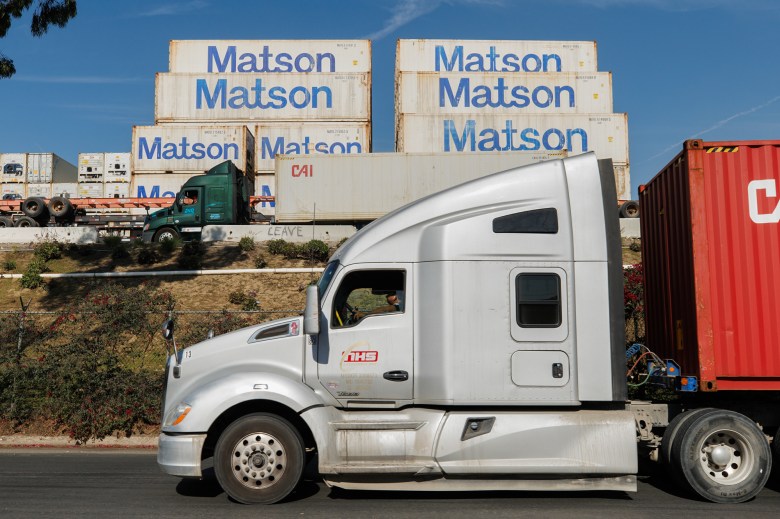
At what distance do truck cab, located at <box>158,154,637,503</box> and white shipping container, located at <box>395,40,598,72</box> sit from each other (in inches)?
1752

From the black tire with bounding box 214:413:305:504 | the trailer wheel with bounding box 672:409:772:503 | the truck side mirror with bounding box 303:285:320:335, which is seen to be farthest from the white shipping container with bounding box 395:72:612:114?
the black tire with bounding box 214:413:305:504

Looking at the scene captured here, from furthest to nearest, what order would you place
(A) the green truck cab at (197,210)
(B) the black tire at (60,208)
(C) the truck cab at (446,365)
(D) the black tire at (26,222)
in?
(B) the black tire at (60,208) < (D) the black tire at (26,222) < (A) the green truck cab at (197,210) < (C) the truck cab at (446,365)

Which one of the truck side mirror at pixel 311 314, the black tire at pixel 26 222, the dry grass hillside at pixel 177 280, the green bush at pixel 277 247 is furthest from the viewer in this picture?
the black tire at pixel 26 222

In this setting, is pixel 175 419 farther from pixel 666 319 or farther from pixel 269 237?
pixel 269 237

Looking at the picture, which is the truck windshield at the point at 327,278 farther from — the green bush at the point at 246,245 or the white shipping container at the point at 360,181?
the white shipping container at the point at 360,181

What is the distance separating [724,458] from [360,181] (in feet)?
88.3

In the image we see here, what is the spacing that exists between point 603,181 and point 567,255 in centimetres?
90

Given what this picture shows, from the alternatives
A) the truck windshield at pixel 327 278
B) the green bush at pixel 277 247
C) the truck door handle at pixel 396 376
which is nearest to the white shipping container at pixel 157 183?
the green bush at pixel 277 247

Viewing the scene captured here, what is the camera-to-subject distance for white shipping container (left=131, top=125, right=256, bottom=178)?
43.7 metres

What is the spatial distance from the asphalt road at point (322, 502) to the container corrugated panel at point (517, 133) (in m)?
37.2

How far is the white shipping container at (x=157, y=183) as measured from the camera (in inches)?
1741

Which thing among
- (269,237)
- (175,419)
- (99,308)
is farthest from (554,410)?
(269,237)

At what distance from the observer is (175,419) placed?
21.6ft

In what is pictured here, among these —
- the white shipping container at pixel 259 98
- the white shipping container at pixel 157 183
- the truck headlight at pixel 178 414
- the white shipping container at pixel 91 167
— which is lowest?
the truck headlight at pixel 178 414
